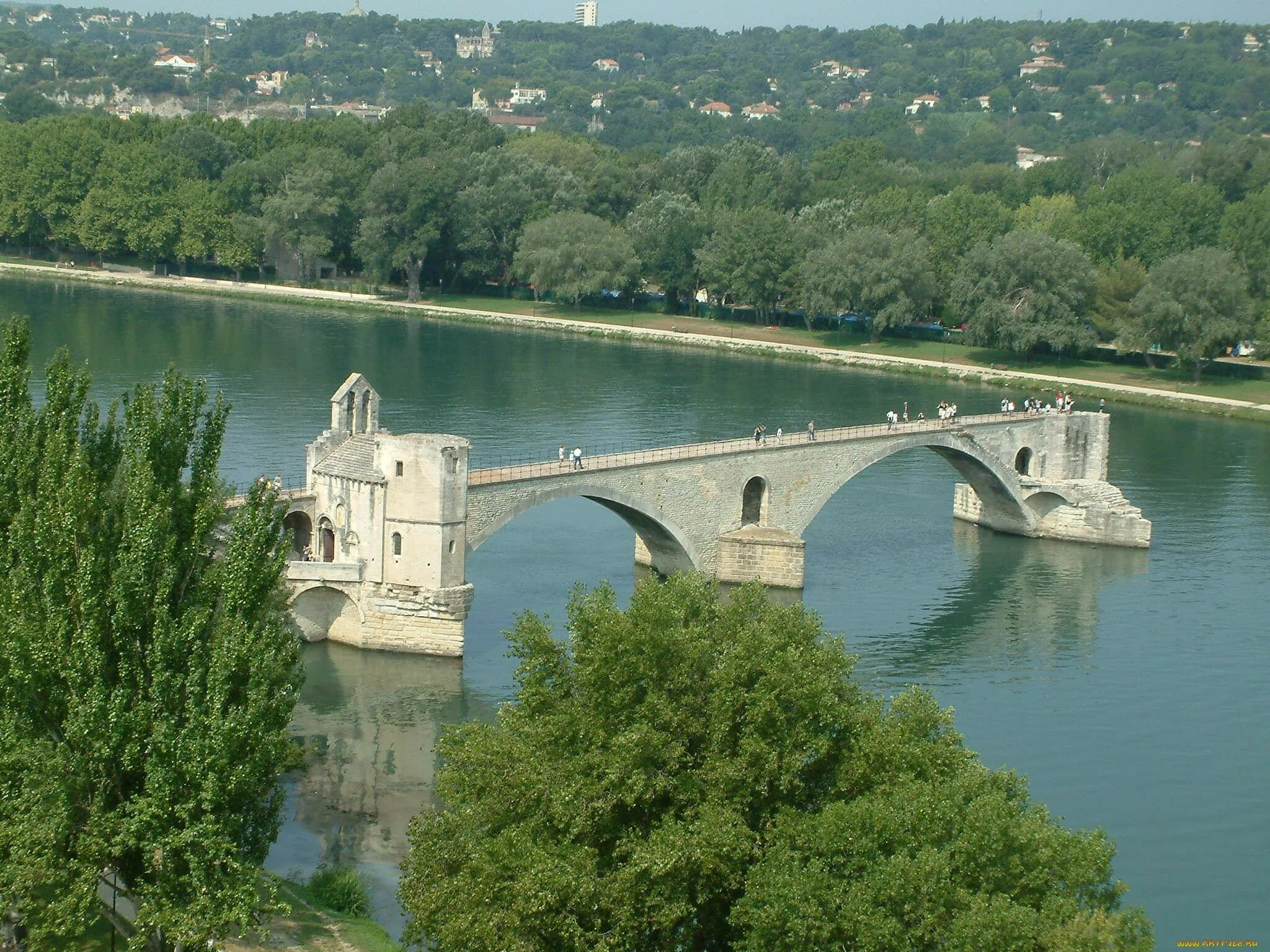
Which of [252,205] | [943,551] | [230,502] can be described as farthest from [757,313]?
[230,502]

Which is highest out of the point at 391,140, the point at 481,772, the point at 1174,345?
the point at 391,140

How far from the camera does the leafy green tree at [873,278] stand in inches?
3959

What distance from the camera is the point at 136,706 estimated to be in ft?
75.7

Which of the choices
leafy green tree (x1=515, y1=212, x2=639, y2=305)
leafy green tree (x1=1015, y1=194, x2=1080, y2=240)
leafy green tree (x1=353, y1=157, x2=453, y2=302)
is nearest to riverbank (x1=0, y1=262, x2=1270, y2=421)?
leafy green tree (x1=515, y1=212, x2=639, y2=305)

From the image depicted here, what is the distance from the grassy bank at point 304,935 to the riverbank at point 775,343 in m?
65.2

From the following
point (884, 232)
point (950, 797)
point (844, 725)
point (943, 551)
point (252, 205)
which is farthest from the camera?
point (252, 205)

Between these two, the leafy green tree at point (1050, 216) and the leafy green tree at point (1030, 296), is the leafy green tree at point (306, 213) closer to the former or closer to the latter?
the leafy green tree at point (1030, 296)

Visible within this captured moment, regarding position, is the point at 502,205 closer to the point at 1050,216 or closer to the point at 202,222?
the point at 202,222

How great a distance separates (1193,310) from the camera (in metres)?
90.9

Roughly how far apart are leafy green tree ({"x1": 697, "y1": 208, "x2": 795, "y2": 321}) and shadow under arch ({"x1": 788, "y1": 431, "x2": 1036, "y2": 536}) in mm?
44802

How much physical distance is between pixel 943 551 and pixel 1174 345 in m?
38.7

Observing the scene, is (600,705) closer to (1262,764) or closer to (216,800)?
(216,800)

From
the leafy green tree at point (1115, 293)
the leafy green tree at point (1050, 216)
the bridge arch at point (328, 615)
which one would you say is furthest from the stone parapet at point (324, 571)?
the leafy green tree at point (1050, 216)

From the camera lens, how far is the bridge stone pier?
43.2m
